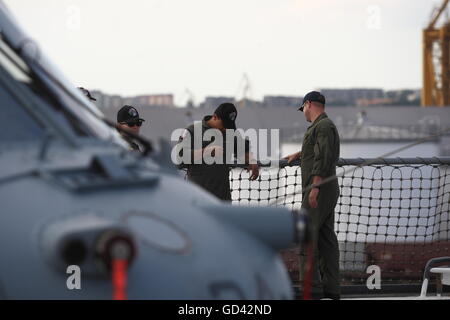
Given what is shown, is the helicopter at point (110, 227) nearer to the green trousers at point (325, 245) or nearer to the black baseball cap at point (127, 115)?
the black baseball cap at point (127, 115)

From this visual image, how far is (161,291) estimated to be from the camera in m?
2.73

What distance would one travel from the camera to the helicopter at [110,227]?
8.60ft

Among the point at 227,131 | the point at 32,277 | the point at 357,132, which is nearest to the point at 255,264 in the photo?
the point at 32,277

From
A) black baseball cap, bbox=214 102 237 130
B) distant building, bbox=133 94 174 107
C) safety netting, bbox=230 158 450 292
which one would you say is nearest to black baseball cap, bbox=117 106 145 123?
black baseball cap, bbox=214 102 237 130

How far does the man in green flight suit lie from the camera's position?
26.1ft

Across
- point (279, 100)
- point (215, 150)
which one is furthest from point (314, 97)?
point (279, 100)

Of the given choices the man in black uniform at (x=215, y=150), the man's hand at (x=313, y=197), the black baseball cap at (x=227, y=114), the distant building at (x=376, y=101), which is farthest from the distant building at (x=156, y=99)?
the man's hand at (x=313, y=197)

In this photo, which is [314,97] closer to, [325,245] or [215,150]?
[215,150]

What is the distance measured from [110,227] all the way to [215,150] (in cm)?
527

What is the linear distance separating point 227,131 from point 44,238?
17.7ft

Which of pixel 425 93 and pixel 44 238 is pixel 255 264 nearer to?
pixel 44 238

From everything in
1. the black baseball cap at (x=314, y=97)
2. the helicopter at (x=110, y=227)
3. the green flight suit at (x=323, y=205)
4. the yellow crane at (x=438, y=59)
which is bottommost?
the helicopter at (x=110, y=227)

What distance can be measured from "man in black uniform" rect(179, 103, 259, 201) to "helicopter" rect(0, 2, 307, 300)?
15.1 ft

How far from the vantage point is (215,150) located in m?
7.82
